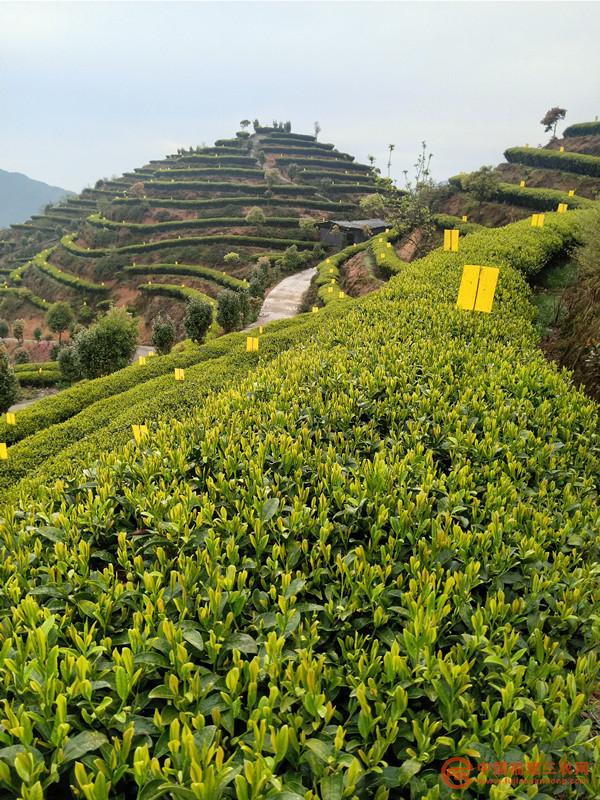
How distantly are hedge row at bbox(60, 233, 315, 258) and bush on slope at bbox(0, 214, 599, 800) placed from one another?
166 ft

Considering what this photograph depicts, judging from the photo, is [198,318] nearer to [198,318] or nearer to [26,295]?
[198,318]

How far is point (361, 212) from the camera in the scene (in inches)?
2333

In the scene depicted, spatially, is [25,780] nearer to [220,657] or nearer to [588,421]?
[220,657]

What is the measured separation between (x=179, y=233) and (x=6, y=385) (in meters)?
43.5

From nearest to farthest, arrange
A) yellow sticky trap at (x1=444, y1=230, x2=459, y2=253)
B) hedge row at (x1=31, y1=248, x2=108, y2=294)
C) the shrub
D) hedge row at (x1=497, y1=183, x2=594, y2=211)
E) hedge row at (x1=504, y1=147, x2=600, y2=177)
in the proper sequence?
1. yellow sticky trap at (x1=444, y1=230, x2=459, y2=253)
2. hedge row at (x1=497, y1=183, x2=594, y2=211)
3. the shrub
4. hedge row at (x1=504, y1=147, x2=600, y2=177)
5. hedge row at (x1=31, y1=248, x2=108, y2=294)

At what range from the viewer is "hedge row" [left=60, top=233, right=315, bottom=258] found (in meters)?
A: 51.8

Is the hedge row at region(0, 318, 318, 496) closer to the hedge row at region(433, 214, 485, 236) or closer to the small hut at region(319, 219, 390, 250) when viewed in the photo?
the hedge row at region(433, 214, 485, 236)

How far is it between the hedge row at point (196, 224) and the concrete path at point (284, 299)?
13.3m

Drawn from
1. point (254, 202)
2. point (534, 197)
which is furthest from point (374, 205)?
point (534, 197)

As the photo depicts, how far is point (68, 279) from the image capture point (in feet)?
172

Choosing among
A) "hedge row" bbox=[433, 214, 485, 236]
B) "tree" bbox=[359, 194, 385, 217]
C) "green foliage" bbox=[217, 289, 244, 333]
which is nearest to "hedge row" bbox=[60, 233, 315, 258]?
"tree" bbox=[359, 194, 385, 217]

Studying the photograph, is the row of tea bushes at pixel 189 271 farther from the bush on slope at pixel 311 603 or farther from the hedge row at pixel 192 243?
the bush on slope at pixel 311 603

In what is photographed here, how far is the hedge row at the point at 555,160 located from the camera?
39219mm

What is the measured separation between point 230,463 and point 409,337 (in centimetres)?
375
